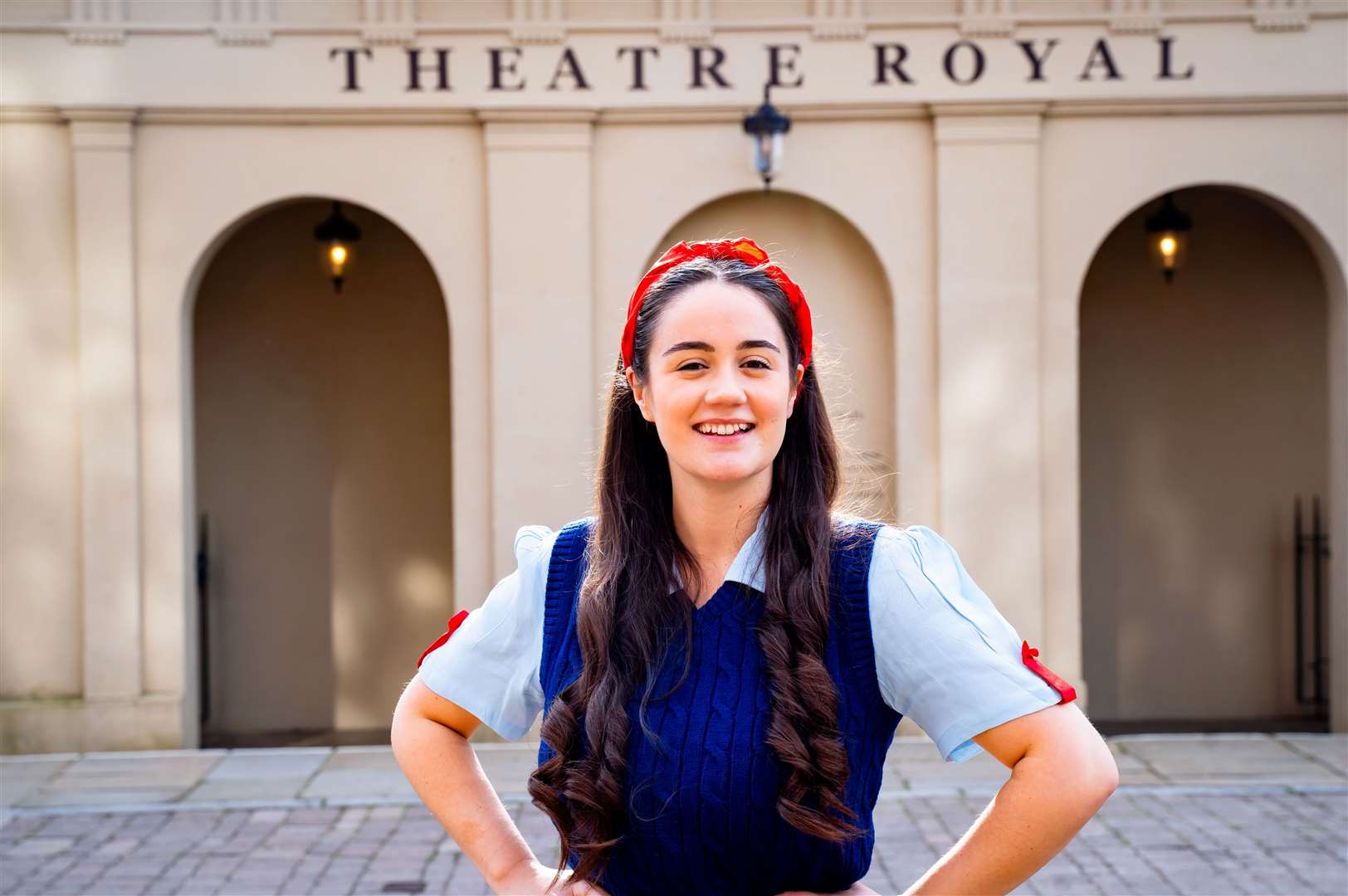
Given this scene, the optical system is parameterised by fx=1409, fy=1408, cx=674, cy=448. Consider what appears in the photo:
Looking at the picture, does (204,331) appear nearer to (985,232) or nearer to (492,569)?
(492,569)

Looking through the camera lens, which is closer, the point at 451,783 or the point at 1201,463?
the point at 451,783

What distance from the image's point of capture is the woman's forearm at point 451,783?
7.25 feet

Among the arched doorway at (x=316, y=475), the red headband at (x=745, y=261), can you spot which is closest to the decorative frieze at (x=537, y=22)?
the arched doorway at (x=316, y=475)

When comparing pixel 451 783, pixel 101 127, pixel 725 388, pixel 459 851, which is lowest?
pixel 459 851

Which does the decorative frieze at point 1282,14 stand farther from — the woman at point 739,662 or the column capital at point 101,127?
the woman at point 739,662

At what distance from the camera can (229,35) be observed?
8320 millimetres

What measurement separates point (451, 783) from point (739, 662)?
0.56 m

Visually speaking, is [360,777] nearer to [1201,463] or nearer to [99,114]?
[99,114]

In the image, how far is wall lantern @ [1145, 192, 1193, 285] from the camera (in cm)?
937

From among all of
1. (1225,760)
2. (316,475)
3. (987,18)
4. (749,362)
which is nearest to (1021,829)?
(749,362)

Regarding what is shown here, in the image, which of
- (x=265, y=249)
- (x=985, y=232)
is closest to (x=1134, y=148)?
(x=985, y=232)

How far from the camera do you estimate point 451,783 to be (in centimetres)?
223

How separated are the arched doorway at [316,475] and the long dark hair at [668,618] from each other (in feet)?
27.8

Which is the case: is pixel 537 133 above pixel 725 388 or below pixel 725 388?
above
